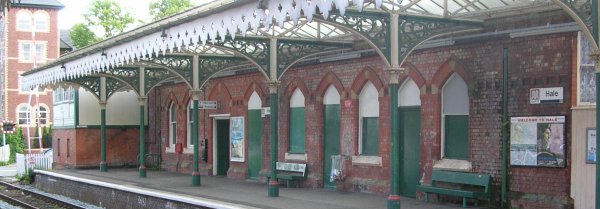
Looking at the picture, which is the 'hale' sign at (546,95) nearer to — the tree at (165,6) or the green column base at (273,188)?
the green column base at (273,188)

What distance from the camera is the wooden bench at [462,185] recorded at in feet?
40.2

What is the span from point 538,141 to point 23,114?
5377cm

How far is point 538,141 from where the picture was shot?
38.3 feet

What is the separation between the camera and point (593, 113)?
10.8 metres

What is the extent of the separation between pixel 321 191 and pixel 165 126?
10804mm

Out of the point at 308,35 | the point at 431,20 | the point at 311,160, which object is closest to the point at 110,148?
the point at 311,160

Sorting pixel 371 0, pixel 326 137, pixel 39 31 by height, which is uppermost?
pixel 39 31

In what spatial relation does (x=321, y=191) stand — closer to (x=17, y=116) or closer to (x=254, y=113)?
(x=254, y=113)

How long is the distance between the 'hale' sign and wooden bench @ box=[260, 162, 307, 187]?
6824 mm

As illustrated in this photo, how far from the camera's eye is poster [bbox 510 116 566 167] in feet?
37.2

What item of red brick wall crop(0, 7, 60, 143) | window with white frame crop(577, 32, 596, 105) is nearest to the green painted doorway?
window with white frame crop(577, 32, 596, 105)

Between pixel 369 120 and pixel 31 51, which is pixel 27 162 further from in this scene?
pixel 31 51

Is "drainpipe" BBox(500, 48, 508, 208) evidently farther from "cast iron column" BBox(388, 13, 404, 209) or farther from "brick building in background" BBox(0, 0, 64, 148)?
"brick building in background" BBox(0, 0, 64, 148)

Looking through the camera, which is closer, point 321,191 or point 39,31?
point 321,191
